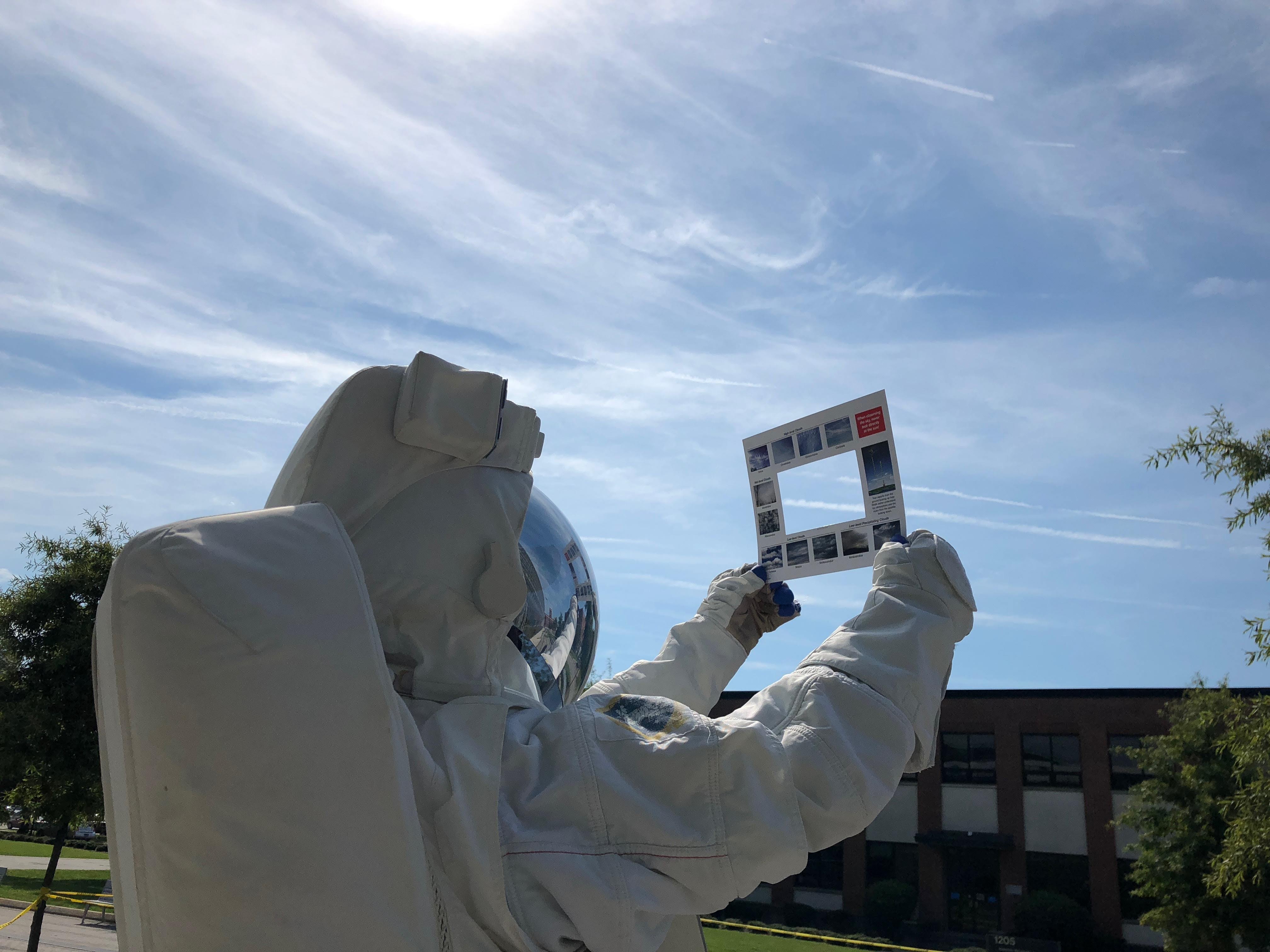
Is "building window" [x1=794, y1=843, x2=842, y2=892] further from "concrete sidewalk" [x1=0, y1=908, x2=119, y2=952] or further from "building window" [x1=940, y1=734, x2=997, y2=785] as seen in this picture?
"concrete sidewalk" [x1=0, y1=908, x2=119, y2=952]

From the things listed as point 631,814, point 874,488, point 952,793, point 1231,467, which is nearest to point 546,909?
point 631,814

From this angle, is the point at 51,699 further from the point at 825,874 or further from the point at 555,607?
the point at 825,874

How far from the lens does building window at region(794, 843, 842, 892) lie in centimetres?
3192

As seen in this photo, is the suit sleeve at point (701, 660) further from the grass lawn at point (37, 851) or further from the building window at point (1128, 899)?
the building window at point (1128, 899)

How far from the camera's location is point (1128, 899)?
90.4 feet

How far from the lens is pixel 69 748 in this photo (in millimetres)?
11086

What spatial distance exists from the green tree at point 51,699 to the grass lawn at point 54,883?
8.69m

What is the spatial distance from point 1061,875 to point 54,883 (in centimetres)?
2807

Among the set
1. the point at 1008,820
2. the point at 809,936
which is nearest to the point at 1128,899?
the point at 1008,820

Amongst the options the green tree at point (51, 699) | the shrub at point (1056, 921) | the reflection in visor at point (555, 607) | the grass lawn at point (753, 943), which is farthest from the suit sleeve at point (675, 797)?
the shrub at point (1056, 921)

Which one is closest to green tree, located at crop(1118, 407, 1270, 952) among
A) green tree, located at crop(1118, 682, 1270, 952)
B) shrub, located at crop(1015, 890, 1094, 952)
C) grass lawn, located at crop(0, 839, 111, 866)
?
green tree, located at crop(1118, 682, 1270, 952)

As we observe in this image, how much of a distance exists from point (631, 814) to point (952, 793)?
32994mm

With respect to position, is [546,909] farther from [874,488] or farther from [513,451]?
[874,488]

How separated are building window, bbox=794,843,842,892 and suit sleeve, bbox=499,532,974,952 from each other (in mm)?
32790
